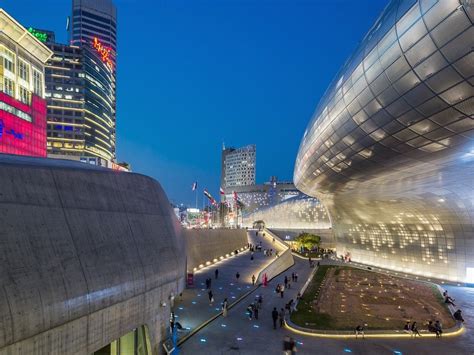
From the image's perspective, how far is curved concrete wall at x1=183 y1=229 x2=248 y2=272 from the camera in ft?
128

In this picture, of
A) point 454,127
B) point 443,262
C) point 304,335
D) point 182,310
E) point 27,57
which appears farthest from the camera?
point 27,57

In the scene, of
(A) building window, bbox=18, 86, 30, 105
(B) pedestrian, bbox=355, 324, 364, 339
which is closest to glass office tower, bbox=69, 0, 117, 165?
(A) building window, bbox=18, 86, 30, 105

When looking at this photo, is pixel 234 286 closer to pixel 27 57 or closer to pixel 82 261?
pixel 82 261

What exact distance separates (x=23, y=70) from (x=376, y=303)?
202 ft

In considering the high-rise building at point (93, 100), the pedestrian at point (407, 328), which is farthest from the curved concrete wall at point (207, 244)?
the high-rise building at point (93, 100)

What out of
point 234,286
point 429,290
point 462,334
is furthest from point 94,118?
point 462,334

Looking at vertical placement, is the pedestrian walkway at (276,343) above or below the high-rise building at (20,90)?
below

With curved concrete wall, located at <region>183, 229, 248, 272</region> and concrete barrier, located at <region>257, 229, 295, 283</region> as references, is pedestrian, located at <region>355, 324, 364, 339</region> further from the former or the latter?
curved concrete wall, located at <region>183, 229, 248, 272</region>

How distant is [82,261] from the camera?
A: 37.6 ft

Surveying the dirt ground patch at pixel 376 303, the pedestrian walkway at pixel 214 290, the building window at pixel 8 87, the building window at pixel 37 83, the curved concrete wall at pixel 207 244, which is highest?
the building window at pixel 37 83

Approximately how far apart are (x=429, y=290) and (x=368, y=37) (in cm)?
2511

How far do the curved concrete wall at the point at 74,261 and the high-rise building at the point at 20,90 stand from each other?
168 ft

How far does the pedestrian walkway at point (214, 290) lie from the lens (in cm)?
2277

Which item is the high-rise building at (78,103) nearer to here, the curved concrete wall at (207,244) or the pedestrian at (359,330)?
the curved concrete wall at (207,244)
